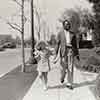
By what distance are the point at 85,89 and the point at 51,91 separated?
0.98m

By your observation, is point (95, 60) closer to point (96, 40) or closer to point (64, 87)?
point (96, 40)

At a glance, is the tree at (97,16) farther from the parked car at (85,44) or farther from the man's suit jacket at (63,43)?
the parked car at (85,44)

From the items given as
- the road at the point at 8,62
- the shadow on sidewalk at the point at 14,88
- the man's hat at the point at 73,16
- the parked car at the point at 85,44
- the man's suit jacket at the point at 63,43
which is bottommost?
the road at the point at 8,62

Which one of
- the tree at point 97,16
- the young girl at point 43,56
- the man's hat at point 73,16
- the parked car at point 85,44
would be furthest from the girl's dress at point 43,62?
the man's hat at point 73,16

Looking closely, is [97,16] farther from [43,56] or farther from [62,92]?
[62,92]

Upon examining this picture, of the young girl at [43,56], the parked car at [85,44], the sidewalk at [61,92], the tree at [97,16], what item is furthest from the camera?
the parked car at [85,44]

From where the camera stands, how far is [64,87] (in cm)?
666

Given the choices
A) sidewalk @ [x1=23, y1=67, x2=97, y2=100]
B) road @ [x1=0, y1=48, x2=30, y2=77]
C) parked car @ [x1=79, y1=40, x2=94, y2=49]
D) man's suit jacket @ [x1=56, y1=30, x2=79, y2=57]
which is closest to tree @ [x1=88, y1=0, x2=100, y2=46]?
road @ [x1=0, y1=48, x2=30, y2=77]

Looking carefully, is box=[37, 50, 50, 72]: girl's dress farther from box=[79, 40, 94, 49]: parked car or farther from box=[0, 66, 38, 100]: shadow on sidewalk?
box=[79, 40, 94, 49]: parked car

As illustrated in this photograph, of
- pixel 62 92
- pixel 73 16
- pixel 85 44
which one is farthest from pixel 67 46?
pixel 73 16

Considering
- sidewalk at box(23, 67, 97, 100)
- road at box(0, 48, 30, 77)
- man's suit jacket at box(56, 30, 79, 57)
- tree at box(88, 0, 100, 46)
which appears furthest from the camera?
tree at box(88, 0, 100, 46)

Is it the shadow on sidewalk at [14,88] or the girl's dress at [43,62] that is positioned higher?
the girl's dress at [43,62]

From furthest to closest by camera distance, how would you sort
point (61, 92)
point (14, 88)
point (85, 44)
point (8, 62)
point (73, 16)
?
point (73, 16) → point (85, 44) → point (8, 62) → point (14, 88) → point (61, 92)

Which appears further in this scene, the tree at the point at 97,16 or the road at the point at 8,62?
the tree at the point at 97,16
